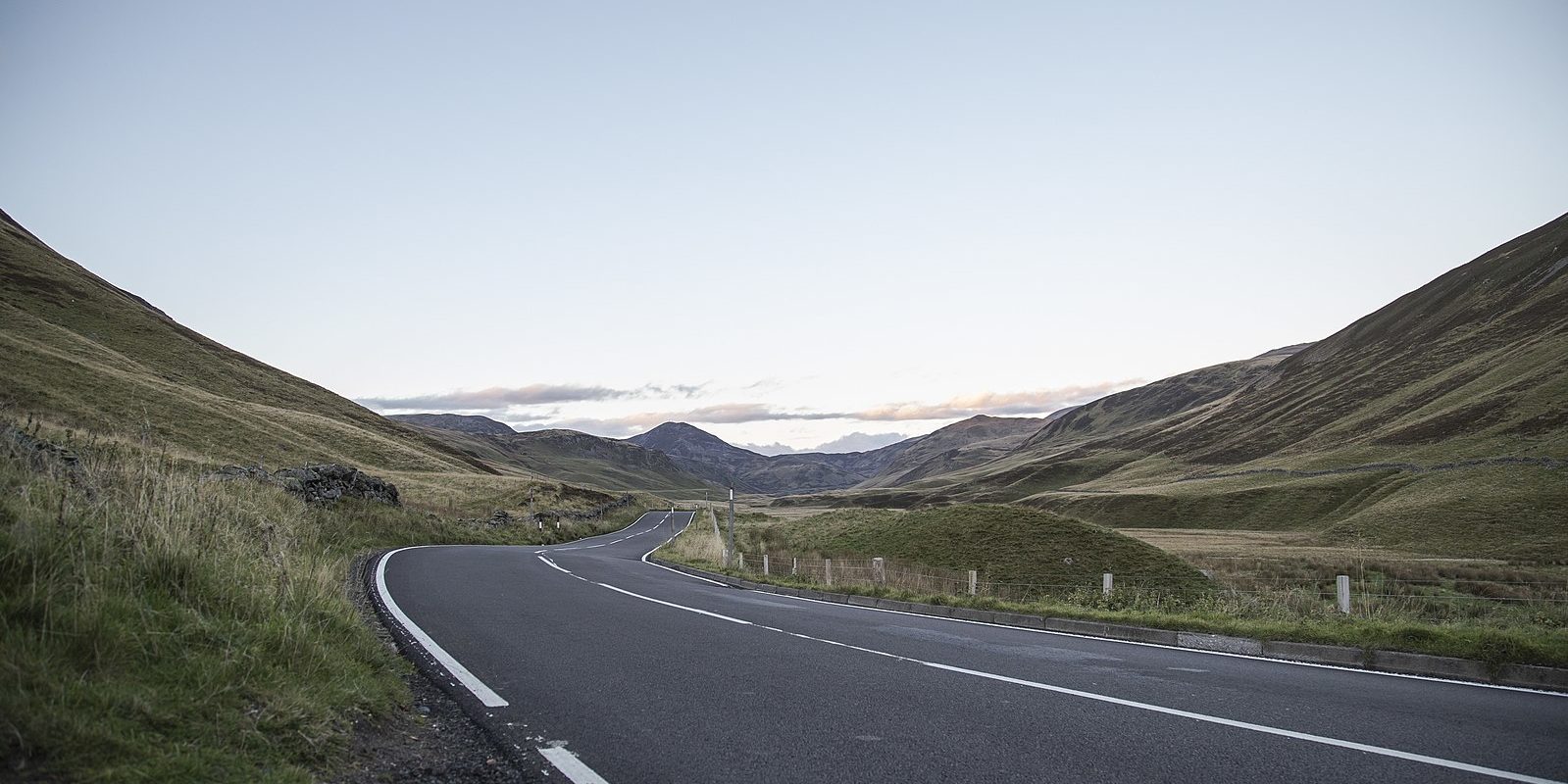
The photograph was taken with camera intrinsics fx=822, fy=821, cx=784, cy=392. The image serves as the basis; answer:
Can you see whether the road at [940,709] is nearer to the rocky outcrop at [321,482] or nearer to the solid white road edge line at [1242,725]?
the solid white road edge line at [1242,725]

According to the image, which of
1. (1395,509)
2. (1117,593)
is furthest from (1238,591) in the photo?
(1395,509)

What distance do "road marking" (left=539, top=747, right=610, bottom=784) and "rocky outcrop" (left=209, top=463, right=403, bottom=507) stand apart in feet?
59.9

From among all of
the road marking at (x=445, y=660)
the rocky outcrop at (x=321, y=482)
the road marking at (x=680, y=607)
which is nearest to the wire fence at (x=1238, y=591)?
the road marking at (x=680, y=607)

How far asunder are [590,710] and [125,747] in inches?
126

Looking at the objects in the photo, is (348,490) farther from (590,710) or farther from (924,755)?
(924,755)

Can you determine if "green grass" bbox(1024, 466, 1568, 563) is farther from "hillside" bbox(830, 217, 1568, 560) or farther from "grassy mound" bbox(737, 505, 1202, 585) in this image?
"grassy mound" bbox(737, 505, 1202, 585)

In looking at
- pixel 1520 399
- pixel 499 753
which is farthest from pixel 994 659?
pixel 1520 399

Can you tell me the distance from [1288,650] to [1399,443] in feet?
287

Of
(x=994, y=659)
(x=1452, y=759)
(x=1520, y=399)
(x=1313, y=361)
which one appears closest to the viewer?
(x=1452, y=759)

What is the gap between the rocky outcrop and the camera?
2378 cm

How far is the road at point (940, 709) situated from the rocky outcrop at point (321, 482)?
15.4 m

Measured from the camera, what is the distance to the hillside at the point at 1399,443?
54.2 metres

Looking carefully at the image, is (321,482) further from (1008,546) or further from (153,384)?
(153,384)

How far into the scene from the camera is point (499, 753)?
5.41 metres
